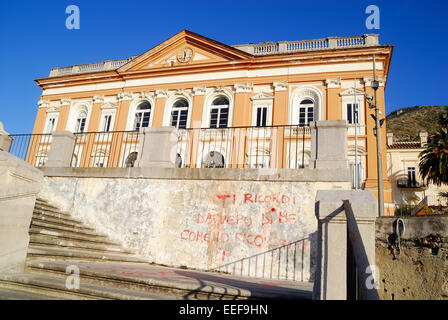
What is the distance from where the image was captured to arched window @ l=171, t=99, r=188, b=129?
858 inches

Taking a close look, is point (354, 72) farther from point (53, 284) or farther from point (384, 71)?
point (53, 284)

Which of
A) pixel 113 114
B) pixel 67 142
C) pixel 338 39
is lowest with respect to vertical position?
pixel 67 142

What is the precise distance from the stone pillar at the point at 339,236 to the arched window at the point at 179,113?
19.2m

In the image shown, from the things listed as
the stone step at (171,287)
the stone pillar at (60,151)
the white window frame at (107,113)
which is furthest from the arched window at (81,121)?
the stone step at (171,287)

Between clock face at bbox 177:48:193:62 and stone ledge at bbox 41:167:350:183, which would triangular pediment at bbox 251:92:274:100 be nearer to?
clock face at bbox 177:48:193:62

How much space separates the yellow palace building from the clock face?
8 centimetres

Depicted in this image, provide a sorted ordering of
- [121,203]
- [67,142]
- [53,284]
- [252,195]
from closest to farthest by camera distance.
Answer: [53,284] → [252,195] → [121,203] → [67,142]

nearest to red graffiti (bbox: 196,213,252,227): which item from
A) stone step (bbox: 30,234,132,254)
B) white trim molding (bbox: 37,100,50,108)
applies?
stone step (bbox: 30,234,132,254)

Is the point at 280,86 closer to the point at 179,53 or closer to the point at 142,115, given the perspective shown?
the point at 179,53

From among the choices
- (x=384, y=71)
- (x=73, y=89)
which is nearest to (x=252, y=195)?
(x=384, y=71)
